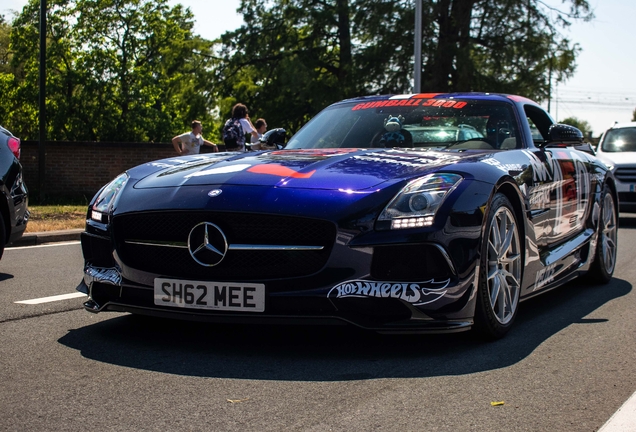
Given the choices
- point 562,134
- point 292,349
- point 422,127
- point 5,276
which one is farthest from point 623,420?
point 5,276

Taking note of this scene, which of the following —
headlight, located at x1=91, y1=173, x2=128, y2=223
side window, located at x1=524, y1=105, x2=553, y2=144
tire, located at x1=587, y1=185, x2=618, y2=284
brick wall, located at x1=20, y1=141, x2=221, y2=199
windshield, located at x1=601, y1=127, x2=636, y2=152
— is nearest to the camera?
headlight, located at x1=91, y1=173, x2=128, y2=223

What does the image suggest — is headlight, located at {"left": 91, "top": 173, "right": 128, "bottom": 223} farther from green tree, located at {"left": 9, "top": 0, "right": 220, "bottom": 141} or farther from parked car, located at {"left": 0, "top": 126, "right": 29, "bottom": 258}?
green tree, located at {"left": 9, "top": 0, "right": 220, "bottom": 141}

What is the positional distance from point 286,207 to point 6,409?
155 centimetres

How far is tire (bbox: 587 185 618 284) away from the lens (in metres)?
7.15

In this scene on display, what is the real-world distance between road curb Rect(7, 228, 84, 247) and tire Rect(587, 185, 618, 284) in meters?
6.01

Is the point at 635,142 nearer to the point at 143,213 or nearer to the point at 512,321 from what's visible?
the point at 512,321

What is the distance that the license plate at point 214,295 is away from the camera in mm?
4191

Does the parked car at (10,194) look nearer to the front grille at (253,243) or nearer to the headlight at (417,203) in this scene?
the front grille at (253,243)

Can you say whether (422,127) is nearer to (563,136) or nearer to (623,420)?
(563,136)

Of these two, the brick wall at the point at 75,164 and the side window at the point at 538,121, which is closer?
the side window at the point at 538,121

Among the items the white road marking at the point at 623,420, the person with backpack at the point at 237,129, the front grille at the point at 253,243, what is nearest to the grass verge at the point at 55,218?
the person with backpack at the point at 237,129

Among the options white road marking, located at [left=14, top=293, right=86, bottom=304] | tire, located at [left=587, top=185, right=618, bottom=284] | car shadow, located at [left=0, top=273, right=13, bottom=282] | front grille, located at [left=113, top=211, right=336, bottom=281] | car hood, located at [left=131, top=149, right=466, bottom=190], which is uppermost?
car hood, located at [left=131, top=149, right=466, bottom=190]

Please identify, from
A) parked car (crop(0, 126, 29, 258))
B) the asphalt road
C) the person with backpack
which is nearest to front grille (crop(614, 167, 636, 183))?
the person with backpack

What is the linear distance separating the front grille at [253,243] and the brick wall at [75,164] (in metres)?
14.9
